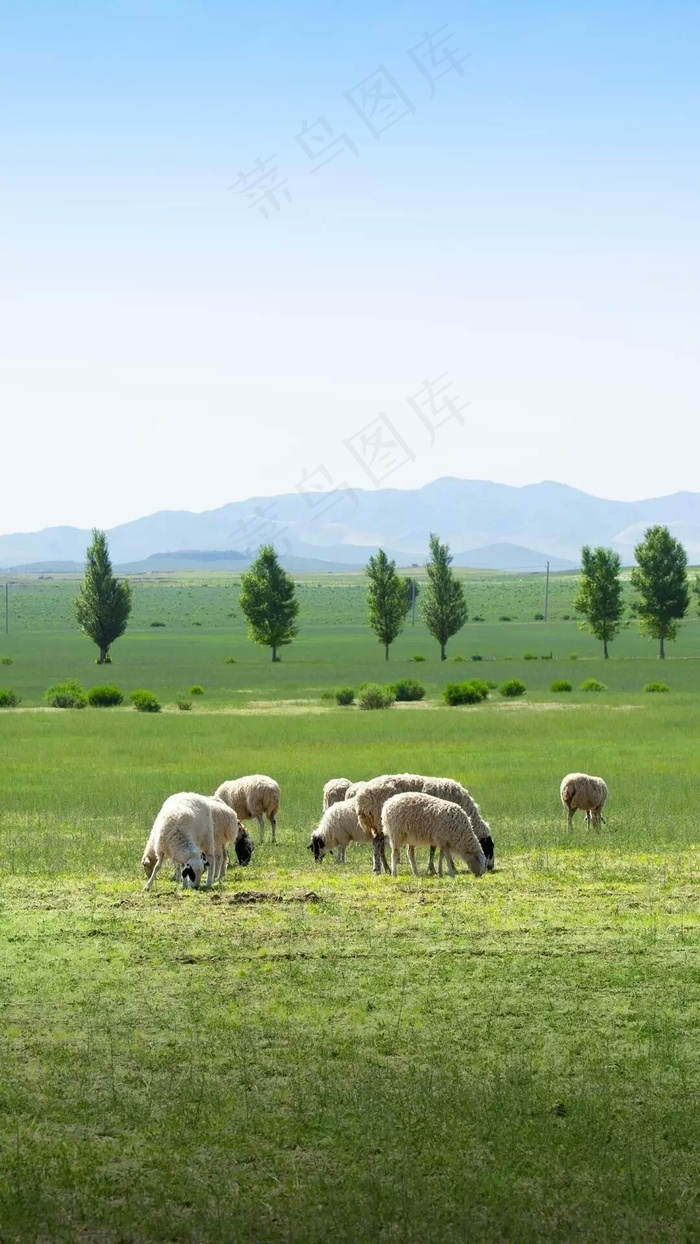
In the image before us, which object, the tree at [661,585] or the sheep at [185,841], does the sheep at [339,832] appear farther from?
the tree at [661,585]

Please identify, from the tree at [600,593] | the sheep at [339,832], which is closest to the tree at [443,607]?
the tree at [600,593]

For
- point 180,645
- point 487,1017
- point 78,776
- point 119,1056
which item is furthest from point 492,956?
point 180,645

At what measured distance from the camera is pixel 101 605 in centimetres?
9762

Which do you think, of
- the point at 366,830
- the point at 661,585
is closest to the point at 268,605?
the point at 661,585

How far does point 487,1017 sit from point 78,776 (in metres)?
25.9

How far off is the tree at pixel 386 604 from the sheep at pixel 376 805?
77.8 m

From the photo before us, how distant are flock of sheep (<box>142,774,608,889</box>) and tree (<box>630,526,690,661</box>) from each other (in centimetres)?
7597

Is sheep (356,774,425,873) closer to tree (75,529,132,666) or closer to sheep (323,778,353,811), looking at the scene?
sheep (323,778,353,811)

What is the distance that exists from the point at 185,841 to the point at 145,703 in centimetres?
4259

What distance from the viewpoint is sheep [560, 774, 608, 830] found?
26.5 m

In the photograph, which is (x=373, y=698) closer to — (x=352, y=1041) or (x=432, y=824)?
(x=432, y=824)

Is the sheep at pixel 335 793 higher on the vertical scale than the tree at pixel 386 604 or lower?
lower

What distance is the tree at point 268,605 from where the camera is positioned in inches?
3912

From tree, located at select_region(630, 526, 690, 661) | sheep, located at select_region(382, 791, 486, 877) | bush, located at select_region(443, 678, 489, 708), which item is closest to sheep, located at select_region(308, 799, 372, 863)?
sheep, located at select_region(382, 791, 486, 877)
